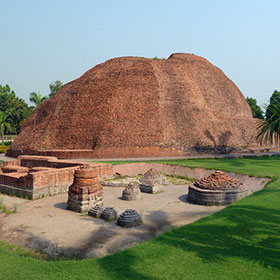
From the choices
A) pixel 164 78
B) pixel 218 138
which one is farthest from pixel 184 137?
pixel 164 78

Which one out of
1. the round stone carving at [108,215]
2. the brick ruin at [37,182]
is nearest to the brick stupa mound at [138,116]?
the brick ruin at [37,182]

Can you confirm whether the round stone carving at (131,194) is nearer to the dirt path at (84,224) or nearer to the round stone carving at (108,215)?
the dirt path at (84,224)

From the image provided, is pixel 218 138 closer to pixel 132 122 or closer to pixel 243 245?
pixel 132 122

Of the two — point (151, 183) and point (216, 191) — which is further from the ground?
point (216, 191)

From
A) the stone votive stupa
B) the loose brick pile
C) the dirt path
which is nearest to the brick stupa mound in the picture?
the stone votive stupa

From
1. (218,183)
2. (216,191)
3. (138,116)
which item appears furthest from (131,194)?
(138,116)

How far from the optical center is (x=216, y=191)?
967 centimetres

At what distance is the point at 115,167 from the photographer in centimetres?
1792

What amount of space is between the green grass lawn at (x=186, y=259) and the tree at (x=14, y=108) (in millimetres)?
50412

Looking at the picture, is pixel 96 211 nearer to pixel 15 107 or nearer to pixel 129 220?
pixel 129 220

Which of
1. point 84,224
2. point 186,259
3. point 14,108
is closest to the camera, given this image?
point 186,259

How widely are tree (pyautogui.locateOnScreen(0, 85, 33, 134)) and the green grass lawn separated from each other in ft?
165

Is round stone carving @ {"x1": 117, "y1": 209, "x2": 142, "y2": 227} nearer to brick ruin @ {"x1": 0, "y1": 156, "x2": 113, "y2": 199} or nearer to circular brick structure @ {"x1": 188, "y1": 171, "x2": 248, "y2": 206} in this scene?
brick ruin @ {"x1": 0, "y1": 156, "x2": 113, "y2": 199}

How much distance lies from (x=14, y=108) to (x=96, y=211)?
5045 centimetres
